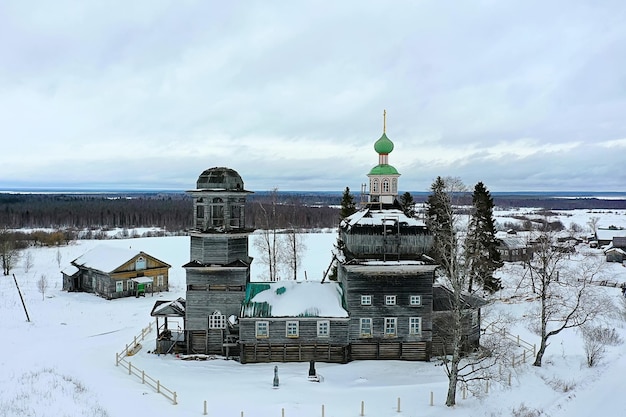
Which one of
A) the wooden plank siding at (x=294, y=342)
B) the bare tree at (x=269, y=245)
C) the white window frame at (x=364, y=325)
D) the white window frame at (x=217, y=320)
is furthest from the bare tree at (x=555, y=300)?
the bare tree at (x=269, y=245)

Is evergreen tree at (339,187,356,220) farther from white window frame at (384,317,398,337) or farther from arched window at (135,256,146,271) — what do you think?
arched window at (135,256,146,271)

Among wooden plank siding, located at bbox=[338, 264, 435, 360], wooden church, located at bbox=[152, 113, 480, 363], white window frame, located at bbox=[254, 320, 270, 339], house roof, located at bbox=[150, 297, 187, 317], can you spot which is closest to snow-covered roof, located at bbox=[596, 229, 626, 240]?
wooden church, located at bbox=[152, 113, 480, 363]

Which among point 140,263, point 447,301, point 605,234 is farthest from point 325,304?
point 605,234

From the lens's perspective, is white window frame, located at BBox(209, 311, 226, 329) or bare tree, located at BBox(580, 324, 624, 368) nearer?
bare tree, located at BBox(580, 324, 624, 368)

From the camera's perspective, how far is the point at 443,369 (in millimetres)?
23047

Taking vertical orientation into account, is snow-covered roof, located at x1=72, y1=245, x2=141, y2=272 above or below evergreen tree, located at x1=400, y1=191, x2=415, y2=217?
below

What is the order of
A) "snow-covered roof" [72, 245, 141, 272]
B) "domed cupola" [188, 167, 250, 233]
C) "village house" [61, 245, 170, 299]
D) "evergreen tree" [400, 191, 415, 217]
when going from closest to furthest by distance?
1. "domed cupola" [188, 167, 250, 233]
2. "evergreen tree" [400, 191, 415, 217]
3. "village house" [61, 245, 170, 299]
4. "snow-covered roof" [72, 245, 141, 272]

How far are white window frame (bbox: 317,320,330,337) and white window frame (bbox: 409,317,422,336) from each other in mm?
4455

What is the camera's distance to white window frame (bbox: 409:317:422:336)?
24.2 m

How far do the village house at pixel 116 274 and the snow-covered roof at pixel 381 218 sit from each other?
82.5ft

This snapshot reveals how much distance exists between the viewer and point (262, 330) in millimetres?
23766

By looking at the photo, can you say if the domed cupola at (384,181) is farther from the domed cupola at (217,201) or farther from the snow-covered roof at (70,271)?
the snow-covered roof at (70,271)

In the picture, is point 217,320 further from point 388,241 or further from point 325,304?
point 388,241

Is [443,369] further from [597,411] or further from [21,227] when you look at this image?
[21,227]
